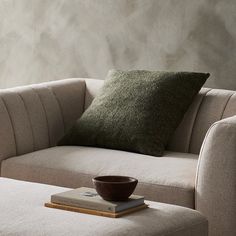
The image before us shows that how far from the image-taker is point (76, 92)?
418cm

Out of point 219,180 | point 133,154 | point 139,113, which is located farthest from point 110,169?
point 219,180

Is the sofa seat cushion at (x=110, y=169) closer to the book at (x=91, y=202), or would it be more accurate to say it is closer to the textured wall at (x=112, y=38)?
the book at (x=91, y=202)

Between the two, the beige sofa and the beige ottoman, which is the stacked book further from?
the beige sofa

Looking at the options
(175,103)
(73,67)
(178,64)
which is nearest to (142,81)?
(175,103)

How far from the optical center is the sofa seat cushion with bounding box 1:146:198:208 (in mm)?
3098

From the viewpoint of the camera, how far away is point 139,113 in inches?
143

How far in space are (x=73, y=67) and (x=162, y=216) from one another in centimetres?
238

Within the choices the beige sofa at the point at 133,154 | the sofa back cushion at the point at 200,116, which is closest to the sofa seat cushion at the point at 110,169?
the beige sofa at the point at 133,154

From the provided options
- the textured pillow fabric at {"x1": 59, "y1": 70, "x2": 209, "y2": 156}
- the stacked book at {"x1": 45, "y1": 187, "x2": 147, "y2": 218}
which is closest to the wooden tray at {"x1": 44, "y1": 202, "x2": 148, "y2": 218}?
the stacked book at {"x1": 45, "y1": 187, "x2": 147, "y2": 218}

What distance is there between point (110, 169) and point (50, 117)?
0.77 metres

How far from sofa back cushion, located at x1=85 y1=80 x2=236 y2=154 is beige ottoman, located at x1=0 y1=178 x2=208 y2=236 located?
1110 mm

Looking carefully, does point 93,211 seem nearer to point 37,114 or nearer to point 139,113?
point 139,113

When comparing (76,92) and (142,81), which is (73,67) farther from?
(142,81)

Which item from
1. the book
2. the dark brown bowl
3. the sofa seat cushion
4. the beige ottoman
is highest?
the dark brown bowl
